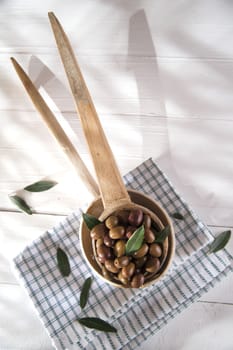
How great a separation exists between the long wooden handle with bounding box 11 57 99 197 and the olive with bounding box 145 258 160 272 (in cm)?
19

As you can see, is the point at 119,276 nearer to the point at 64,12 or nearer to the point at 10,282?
the point at 10,282

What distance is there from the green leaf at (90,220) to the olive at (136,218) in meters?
0.06

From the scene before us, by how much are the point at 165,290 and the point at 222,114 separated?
0.35m

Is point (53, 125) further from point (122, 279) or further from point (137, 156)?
point (122, 279)

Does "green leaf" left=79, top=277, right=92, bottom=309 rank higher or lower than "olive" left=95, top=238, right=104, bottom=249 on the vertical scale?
lower

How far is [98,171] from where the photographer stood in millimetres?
668

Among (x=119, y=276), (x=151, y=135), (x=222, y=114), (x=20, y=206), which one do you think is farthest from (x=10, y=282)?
(x=222, y=114)

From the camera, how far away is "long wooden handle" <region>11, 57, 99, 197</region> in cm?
77

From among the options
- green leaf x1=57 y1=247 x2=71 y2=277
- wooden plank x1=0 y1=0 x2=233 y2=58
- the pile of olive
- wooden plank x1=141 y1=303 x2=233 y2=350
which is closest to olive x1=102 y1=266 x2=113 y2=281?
the pile of olive

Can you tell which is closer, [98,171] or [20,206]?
[98,171]

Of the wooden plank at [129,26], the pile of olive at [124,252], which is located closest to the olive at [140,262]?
the pile of olive at [124,252]

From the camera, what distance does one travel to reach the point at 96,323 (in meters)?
0.69

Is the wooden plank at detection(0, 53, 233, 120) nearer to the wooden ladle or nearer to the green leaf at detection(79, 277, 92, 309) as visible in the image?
the wooden ladle

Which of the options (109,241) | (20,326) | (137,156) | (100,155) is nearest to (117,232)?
(109,241)
